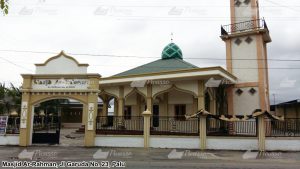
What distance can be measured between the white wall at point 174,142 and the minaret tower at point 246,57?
21.1 ft

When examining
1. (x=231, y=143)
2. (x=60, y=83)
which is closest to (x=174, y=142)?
(x=231, y=143)

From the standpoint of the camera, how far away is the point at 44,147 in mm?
14453

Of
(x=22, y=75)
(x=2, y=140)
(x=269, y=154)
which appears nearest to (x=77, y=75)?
(x=22, y=75)

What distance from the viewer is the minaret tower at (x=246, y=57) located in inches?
746

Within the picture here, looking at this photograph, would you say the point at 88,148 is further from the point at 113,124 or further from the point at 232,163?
the point at 232,163

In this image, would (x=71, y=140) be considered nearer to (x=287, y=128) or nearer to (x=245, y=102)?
(x=245, y=102)

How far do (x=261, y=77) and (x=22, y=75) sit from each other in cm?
1482

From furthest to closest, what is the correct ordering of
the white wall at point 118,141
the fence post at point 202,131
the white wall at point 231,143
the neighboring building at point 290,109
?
the neighboring building at point 290,109, the white wall at point 118,141, the fence post at point 202,131, the white wall at point 231,143

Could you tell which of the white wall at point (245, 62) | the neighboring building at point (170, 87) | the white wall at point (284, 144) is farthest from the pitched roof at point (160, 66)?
the white wall at point (284, 144)

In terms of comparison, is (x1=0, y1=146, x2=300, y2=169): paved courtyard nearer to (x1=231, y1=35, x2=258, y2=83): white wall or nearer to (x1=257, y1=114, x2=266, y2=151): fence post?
(x1=257, y1=114, x2=266, y2=151): fence post

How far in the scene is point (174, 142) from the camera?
14.4m

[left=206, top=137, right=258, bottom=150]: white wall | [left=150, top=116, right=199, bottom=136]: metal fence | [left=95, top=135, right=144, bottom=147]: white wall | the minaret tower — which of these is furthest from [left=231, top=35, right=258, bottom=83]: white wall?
[left=95, top=135, right=144, bottom=147]: white wall

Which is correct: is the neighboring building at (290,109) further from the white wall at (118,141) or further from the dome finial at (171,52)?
the white wall at (118,141)

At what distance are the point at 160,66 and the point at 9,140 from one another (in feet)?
38.9
